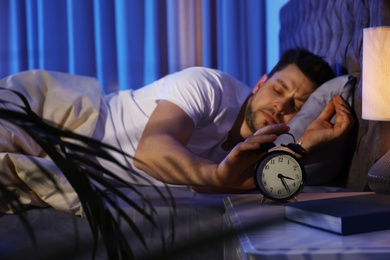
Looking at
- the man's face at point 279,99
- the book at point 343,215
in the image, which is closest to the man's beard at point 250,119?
the man's face at point 279,99

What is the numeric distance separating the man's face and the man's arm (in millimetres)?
236

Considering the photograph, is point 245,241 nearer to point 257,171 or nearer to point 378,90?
point 257,171

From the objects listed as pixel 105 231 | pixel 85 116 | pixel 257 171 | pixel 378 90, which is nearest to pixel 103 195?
pixel 105 231

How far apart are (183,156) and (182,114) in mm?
202

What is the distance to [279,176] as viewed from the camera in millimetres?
1229

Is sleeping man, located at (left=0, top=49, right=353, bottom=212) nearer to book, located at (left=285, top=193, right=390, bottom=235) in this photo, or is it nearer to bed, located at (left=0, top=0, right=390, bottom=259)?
bed, located at (left=0, top=0, right=390, bottom=259)

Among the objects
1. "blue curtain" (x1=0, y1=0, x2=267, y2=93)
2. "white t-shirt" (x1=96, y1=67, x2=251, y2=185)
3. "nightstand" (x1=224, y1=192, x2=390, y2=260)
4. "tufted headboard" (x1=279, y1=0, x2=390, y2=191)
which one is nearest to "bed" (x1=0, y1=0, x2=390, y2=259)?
"tufted headboard" (x1=279, y1=0, x2=390, y2=191)

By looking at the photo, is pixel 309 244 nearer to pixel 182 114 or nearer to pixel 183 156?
pixel 183 156

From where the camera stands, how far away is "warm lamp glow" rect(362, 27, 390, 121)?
4.22 feet

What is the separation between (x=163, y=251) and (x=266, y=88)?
168cm

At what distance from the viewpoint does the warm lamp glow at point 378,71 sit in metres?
1.29

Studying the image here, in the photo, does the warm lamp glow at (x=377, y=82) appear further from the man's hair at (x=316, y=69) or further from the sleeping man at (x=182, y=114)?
the man's hair at (x=316, y=69)

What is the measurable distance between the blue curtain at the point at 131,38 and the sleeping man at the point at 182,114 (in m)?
1.06

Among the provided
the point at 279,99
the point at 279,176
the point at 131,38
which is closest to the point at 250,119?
the point at 279,99
